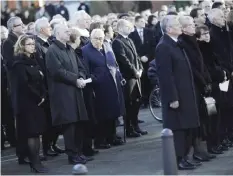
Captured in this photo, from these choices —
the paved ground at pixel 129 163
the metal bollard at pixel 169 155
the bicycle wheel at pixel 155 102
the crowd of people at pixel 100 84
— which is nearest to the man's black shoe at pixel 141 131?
the paved ground at pixel 129 163

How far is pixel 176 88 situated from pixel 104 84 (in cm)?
255

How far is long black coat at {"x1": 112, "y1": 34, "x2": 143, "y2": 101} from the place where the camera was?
1379 centimetres

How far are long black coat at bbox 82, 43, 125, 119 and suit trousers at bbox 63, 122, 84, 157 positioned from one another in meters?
1.03

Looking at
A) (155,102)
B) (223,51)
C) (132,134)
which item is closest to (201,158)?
(223,51)

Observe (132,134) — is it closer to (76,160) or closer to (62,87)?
(76,160)

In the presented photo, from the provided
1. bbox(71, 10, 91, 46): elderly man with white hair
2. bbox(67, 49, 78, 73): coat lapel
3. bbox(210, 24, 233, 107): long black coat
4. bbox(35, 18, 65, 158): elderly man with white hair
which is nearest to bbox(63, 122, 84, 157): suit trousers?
bbox(35, 18, 65, 158): elderly man with white hair

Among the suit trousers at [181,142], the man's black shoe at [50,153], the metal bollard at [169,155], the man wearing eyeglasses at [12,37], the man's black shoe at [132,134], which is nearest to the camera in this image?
the metal bollard at [169,155]

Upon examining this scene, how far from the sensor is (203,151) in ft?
37.7

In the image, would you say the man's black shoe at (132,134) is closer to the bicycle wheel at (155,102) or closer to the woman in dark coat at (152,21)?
the bicycle wheel at (155,102)

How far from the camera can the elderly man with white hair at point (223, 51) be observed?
12.1 metres

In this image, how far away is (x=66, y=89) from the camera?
1158 centimetres

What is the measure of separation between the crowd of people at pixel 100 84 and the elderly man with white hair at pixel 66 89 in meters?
0.01

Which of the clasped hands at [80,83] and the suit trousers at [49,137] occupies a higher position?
the clasped hands at [80,83]

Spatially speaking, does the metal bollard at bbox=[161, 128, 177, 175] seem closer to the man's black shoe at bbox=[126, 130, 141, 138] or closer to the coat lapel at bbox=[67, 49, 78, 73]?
the coat lapel at bbox=[67, 49, 78, 73]
